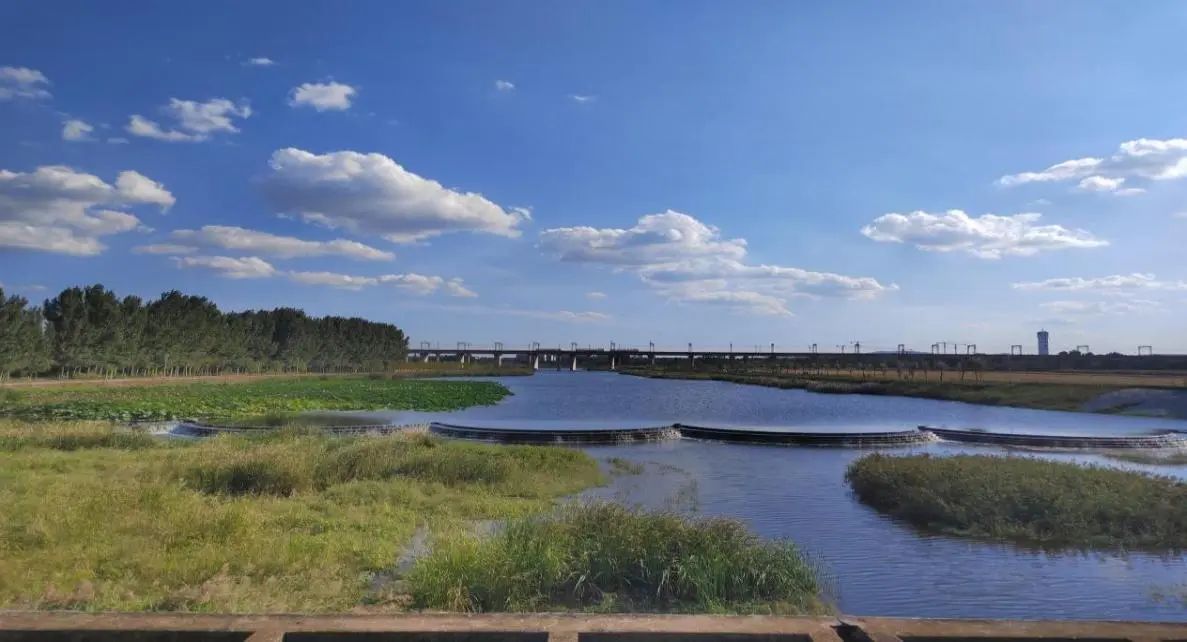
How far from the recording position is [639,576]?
10.9m

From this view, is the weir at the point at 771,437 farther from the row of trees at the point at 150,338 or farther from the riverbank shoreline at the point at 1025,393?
the row of trees at the point at 150,338

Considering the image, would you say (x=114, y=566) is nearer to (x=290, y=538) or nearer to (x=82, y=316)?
(x=290, y=538)

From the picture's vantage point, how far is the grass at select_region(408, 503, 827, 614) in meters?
9.71

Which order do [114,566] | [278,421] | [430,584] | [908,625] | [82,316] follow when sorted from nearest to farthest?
[908,625] → [430,584] → [114,566] → [278,421] → [82,316]

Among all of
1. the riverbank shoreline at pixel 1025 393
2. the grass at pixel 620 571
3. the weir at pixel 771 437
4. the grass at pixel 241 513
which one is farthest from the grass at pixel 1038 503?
the riverbank shoreline at pixel 1025 393

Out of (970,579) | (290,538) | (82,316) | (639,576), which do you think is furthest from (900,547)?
(82,316)

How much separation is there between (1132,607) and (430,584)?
1059cm

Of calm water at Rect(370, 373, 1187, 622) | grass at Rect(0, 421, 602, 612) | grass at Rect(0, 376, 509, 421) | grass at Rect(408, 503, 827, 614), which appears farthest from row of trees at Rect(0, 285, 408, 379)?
grass at Rect(408, 503, 827, 614)

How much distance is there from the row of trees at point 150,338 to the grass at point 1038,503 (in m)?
75.3

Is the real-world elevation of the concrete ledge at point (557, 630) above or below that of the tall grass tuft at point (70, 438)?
above

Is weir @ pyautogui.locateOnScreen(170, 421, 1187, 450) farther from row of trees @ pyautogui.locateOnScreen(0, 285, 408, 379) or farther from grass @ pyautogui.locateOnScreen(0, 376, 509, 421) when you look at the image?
row of trees @ pyautogui.locateOnScreen(0, 285, 408, 379)

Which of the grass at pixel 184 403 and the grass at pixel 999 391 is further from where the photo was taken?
the grass at pixel 999 391

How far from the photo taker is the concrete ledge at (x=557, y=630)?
500cm

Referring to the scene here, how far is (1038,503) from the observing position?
54.8 ft
